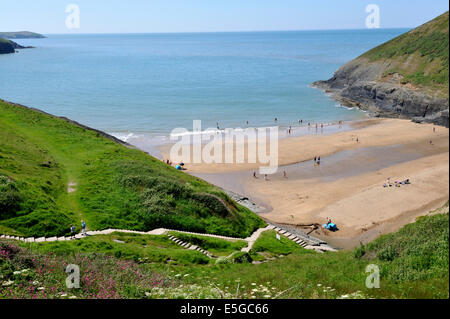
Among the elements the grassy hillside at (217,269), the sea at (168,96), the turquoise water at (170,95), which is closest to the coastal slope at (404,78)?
the sea at (168,96)

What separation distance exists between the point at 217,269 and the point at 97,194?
14.0 m

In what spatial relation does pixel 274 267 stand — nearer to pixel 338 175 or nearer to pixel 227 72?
pixel 338 175

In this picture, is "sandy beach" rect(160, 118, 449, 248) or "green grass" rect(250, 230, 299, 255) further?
"sandy beach" rect(160, 118, 449, 248)

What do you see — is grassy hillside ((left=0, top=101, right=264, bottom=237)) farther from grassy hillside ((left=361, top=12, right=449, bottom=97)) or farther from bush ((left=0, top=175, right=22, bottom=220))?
grassy hillside ((left=361, top=12, right=449, bottom=97))

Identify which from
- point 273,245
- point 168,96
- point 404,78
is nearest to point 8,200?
point 273,245

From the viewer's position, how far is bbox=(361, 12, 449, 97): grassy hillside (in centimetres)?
8394

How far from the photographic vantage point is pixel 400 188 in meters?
43.9

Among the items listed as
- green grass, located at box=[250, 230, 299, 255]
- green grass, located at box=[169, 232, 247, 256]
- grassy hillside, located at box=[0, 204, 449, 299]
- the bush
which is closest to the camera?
grassy hillside, located at box=[0, 204, 449, 299]

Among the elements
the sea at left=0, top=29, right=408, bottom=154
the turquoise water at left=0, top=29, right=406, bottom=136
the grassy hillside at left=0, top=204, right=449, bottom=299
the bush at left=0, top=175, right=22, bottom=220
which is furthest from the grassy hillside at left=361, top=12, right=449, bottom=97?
the bush at left=0, top=175, right=22, bottom=220

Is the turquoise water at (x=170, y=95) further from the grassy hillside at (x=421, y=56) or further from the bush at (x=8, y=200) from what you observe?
the bush at (x=8, y=200)

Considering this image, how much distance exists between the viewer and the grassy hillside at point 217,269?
13.2 metres

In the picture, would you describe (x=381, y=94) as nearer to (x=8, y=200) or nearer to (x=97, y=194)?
(x=97, y=194)

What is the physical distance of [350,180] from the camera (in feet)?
160
